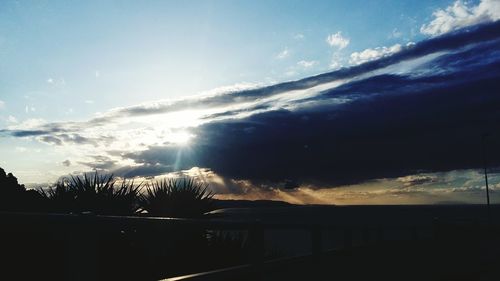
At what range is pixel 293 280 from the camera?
655 cm

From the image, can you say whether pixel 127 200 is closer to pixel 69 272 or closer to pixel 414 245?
pixel 414 245

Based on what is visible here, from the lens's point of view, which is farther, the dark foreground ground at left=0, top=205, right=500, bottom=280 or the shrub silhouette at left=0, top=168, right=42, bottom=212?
the shrub silhouette at left=0, top=168, right=42, bottom=212

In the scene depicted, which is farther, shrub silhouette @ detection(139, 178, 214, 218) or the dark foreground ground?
shrub silhouette @ detection(139, 178, 214, 218)

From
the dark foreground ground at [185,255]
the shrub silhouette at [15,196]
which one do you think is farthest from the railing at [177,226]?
the shrub silhouette at [15,196]

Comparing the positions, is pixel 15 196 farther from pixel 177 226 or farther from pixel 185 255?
pixel 177 226

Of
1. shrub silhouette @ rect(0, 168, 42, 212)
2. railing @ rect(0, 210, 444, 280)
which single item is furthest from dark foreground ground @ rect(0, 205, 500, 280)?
shrub silhouette @ rect(0, 168, 42, 212)

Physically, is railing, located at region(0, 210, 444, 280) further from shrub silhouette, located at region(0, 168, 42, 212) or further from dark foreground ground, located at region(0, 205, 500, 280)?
shrub silhouette, located at region(0, 168, 42, 212)

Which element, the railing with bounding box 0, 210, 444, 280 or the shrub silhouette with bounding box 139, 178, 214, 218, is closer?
the railing with bounding box 0, 210, 444, 280

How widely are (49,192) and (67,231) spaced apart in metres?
10.5

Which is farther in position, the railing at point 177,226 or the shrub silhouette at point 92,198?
the shrub silhouette at point 92,198

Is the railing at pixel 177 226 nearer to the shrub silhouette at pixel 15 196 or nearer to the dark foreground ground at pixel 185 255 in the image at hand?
the dark foreground ground at pixel 185 255

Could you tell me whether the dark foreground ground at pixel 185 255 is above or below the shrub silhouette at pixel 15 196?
below

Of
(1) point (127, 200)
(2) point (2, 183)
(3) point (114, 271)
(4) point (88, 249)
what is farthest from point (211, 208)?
(4) point (88, 249)

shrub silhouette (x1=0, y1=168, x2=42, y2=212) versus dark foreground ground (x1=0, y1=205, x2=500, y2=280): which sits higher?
shrub silhouette (x1=0, y1=168, x2=42, y2=212)
